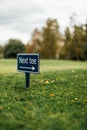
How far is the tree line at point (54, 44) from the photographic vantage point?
246 feet

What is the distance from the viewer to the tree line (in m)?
75.1

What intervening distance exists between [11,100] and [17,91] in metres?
1.60

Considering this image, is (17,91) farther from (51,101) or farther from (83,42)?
(83,42)

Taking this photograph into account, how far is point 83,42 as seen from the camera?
76.1 meters

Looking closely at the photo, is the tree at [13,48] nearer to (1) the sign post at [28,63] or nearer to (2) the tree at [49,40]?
(2) the tree at [49,40]

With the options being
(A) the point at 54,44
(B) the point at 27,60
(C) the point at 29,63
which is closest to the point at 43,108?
(C) the point at 29,63

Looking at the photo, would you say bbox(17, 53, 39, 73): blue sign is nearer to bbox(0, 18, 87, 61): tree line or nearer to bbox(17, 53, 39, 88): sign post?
bbox(17, 53, 39, 88): sign post

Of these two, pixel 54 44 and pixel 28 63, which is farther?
pixel 54 44

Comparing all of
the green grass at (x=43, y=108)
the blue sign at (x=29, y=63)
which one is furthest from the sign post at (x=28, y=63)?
the green grass at (x=43, y=108)

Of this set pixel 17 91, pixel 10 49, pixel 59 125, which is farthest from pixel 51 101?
pixel 10 49

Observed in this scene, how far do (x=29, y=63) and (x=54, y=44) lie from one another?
71542mm

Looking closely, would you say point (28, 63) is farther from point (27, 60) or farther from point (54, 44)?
point (54, 44)

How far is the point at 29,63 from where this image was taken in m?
10.8

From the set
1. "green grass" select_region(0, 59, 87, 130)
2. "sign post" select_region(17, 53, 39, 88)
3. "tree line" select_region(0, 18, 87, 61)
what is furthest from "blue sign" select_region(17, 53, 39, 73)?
"tree line" select_region(0, 18, 87, 61)
